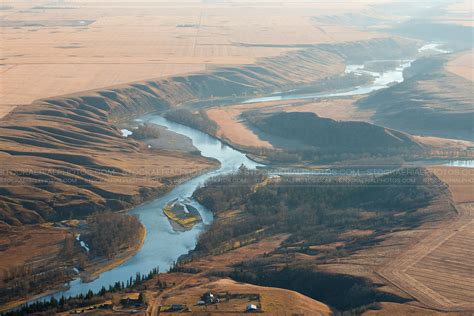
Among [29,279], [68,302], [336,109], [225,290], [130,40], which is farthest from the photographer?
[130,40]

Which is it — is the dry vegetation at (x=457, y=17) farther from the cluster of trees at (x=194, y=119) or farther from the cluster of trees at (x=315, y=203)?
the cluster of trees at (x=315, y=203)

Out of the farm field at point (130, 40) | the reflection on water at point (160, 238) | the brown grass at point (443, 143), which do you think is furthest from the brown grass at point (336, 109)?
the farm field at point (130, 40)

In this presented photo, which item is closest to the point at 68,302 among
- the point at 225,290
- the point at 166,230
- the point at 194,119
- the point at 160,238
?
the point at 225,290

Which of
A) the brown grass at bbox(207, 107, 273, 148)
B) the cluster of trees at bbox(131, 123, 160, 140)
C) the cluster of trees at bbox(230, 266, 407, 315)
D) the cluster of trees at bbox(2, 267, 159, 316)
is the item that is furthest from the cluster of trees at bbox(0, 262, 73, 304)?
the brown grass at bbox(207, 107, 273, 148)

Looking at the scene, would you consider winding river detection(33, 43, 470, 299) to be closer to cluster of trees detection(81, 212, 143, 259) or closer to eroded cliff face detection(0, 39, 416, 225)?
cluster of trees detection(81, 212, 143, 259)

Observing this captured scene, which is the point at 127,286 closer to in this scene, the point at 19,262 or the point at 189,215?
the point at 19,262

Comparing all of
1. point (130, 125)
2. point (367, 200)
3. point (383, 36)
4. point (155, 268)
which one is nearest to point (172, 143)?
point (130, 125)

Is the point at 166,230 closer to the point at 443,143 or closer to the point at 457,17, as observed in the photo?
the point at 443,143
